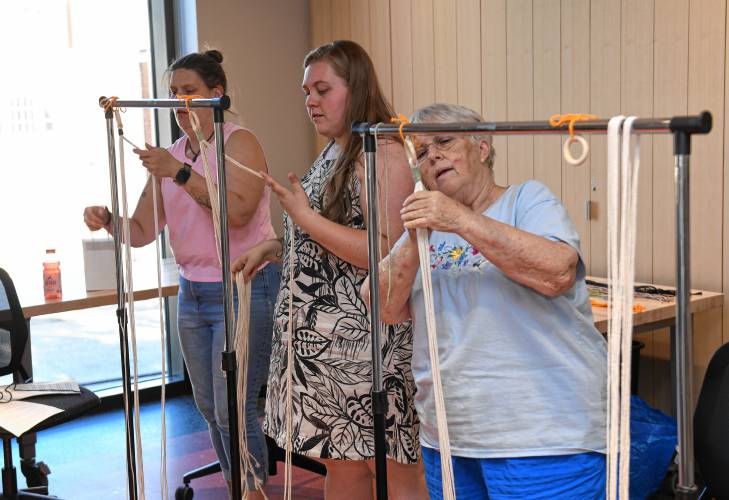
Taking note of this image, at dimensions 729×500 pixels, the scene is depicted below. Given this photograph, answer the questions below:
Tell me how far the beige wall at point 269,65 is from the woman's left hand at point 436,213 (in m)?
3.06

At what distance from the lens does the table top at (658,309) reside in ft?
8.62

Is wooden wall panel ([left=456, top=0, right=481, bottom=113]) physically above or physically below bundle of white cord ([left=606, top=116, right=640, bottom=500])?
above

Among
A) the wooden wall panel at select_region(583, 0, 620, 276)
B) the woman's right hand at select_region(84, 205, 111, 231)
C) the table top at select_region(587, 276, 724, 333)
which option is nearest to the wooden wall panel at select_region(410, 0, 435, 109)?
the wooden wall panel at select_region(583, 0, 620, 276)

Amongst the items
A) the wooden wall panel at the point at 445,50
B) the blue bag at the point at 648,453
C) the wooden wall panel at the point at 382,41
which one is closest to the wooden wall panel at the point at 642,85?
the blue bag at the point at 648,453

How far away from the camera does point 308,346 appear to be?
2.00 metres

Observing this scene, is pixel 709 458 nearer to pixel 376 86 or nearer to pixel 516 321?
pixel 516 321

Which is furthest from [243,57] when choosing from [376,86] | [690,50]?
[376,86]

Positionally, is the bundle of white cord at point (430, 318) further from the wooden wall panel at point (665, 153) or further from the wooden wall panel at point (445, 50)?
the wooden wall panel at point (445, 50)

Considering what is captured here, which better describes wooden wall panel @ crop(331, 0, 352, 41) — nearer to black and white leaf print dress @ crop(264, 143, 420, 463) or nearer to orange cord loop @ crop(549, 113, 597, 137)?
black and white leaf print dress @ crop(264, 143, 420, 463)

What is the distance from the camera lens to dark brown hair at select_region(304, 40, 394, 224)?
1923mm

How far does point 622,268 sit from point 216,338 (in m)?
1.53

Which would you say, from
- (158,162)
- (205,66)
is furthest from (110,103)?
(205,66)

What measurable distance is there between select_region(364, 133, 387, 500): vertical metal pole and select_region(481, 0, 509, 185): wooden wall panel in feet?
7.17

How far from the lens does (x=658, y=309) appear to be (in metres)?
2.70
